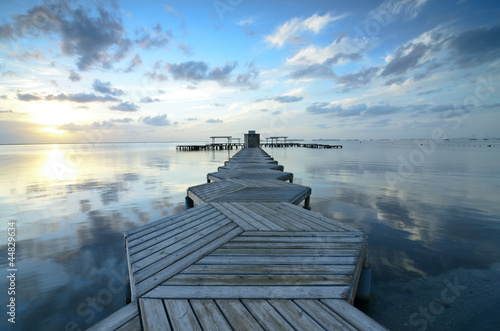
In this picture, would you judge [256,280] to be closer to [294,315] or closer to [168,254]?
[294,315]

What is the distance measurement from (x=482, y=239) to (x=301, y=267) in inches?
280

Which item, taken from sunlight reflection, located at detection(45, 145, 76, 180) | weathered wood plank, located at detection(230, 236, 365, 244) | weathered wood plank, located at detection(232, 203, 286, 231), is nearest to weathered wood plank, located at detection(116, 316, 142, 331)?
weathered wood plank, located at detection(230, 236, 365, 244)

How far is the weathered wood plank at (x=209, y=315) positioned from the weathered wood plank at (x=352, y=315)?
109 cm

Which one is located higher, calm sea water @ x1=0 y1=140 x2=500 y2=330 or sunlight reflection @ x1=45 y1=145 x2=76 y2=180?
calm sea water @ x1=0 y1=140 x2=500 y2=330

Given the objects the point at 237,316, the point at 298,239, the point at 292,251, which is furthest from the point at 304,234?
the point at 237,316

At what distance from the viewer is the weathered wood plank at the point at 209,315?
2027mm

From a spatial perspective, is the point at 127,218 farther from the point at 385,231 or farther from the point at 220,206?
the point at 385,231

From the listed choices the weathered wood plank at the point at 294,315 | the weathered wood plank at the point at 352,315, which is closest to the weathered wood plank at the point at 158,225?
the weathered wood plank at the point at 294,315

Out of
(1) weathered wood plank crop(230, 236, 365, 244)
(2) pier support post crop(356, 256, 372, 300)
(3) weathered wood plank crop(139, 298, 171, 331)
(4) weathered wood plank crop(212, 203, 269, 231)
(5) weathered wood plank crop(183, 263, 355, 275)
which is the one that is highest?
(4) weathered wood plank crop(212, 203, 269, 231)

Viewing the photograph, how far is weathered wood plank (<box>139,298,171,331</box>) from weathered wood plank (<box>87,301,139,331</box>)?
78mm

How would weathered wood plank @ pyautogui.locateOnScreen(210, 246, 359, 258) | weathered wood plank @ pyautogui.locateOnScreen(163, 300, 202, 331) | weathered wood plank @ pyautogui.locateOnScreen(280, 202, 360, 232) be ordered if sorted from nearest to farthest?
weathered wood plank @ pyautogui.locateOnScreen(163, 300, 202, 331), weathered wood plank @ pyautogui.locateOnScreen(210, 246, 359, 258), weathered wood plank @ pyautogui.locateOnScreen(280, 202, 360, 232)

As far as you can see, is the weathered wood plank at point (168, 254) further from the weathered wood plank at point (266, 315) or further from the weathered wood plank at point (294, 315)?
the weathered wood plank at point (294, 315)

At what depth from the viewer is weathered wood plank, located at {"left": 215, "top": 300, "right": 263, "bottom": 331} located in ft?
6.63

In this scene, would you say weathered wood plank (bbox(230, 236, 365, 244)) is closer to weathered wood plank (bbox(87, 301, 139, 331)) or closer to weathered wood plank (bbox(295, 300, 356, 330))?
weathered wood plank (bbox(295, 300, 356, 330))
